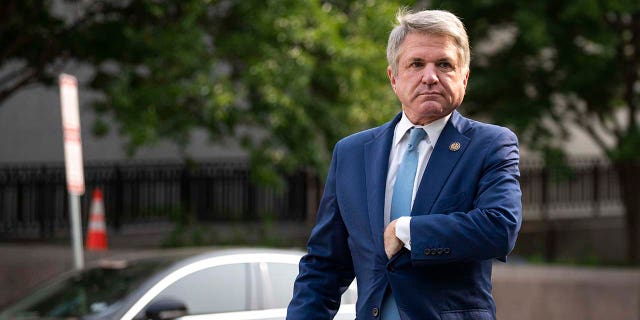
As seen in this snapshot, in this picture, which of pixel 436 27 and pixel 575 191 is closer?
pixel 436 27

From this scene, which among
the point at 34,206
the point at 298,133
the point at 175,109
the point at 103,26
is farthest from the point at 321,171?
the point at 34,206

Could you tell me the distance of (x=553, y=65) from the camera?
18562 millimetres

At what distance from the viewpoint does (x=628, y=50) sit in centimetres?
1930

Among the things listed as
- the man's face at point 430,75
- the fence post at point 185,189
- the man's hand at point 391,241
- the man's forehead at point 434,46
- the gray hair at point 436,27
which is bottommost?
the fence post at point 185,189

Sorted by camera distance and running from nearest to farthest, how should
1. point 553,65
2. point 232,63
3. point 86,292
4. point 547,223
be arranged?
point 86,292 < point 232,63 < point 553,65 < point 547,223

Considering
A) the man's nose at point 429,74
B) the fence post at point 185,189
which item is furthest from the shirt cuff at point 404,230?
the fence post at point 185,189

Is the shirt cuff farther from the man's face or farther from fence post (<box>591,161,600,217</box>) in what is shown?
fence post (<box>591,161,600,217</box>)

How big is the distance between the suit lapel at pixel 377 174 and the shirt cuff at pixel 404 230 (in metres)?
0.11

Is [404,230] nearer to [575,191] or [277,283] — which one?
[277,283]

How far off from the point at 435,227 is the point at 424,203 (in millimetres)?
118

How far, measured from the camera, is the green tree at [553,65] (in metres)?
17.2

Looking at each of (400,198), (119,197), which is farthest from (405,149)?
(119,197)

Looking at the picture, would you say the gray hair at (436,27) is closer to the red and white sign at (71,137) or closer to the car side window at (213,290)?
the car side window at (213,290)

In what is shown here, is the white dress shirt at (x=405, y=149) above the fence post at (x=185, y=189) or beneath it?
above
